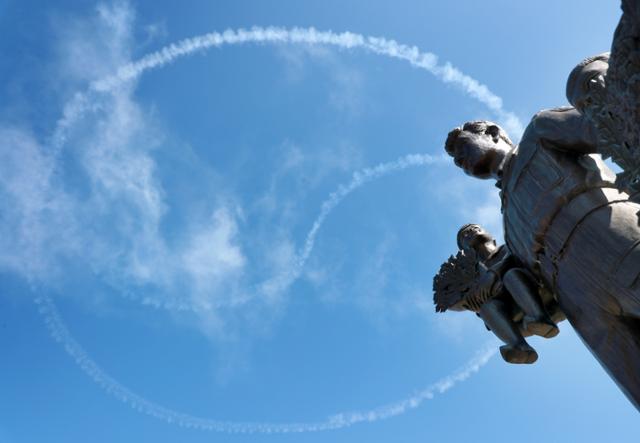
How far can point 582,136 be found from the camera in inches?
359

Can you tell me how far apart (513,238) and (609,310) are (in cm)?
226

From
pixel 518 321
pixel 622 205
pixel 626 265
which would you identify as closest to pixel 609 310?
pixel 626 265

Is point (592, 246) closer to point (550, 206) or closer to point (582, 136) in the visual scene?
point (550, 206)

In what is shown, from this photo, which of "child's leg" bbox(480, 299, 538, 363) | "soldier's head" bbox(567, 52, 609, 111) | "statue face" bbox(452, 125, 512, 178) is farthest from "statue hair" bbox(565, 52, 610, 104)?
A: "child's leg" bbox(480, 299, 538, 363)

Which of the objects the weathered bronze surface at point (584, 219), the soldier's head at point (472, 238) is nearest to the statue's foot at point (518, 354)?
the weathered bronze surface at point (584, 219)

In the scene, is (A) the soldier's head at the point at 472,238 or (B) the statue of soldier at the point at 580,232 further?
(A) the soldier's head at the point at 472,238

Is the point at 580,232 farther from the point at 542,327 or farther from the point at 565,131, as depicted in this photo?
the point at 542,327

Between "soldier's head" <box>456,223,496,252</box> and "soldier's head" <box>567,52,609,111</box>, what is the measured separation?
4559mm

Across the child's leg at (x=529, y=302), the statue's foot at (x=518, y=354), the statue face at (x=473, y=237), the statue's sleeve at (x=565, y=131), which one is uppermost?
the statue face at (x=473, y=237)

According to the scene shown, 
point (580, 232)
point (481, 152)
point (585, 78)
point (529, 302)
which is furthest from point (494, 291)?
point (585, 78)

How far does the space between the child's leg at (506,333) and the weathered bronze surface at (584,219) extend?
0.57m

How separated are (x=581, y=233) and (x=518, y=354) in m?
2.20

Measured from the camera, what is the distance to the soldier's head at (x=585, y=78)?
306 inches

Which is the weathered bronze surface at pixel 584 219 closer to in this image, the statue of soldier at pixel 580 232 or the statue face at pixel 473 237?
the statue of soldier at pixel 580 232
